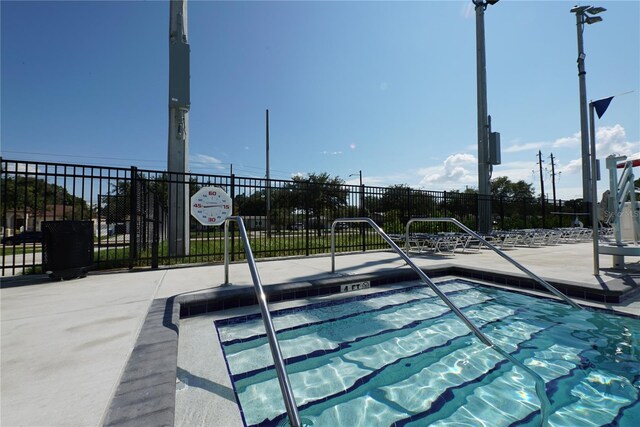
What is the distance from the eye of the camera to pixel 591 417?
1882 mm

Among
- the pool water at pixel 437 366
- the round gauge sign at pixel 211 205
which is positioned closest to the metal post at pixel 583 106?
the pool water at pixel 437 366

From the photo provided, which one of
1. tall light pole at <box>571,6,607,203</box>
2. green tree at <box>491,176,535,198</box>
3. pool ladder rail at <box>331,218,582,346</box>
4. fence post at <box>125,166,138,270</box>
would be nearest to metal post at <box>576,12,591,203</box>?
tall light pole at <box>571,6,607,203</box>

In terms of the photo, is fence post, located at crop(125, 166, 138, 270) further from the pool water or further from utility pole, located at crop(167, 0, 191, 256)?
the pool water

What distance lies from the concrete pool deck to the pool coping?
0.03 m

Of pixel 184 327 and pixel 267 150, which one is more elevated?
pixel 267 150

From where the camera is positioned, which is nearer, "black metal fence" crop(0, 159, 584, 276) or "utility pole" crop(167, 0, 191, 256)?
"black metal fence" crop(0, 159, 584, 276)

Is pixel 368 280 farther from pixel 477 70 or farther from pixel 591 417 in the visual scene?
pixel 477 70

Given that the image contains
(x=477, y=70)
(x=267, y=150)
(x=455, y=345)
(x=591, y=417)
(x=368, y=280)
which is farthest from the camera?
(x=267, y=150)

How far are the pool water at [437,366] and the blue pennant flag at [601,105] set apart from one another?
134 inches

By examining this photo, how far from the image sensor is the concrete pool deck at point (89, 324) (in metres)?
1.55

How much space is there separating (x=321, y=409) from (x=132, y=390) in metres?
1.15

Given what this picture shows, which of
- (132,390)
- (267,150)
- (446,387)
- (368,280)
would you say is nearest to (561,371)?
(446,387)

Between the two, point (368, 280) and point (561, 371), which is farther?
point (368, 280)

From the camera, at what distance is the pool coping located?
1.44 m
